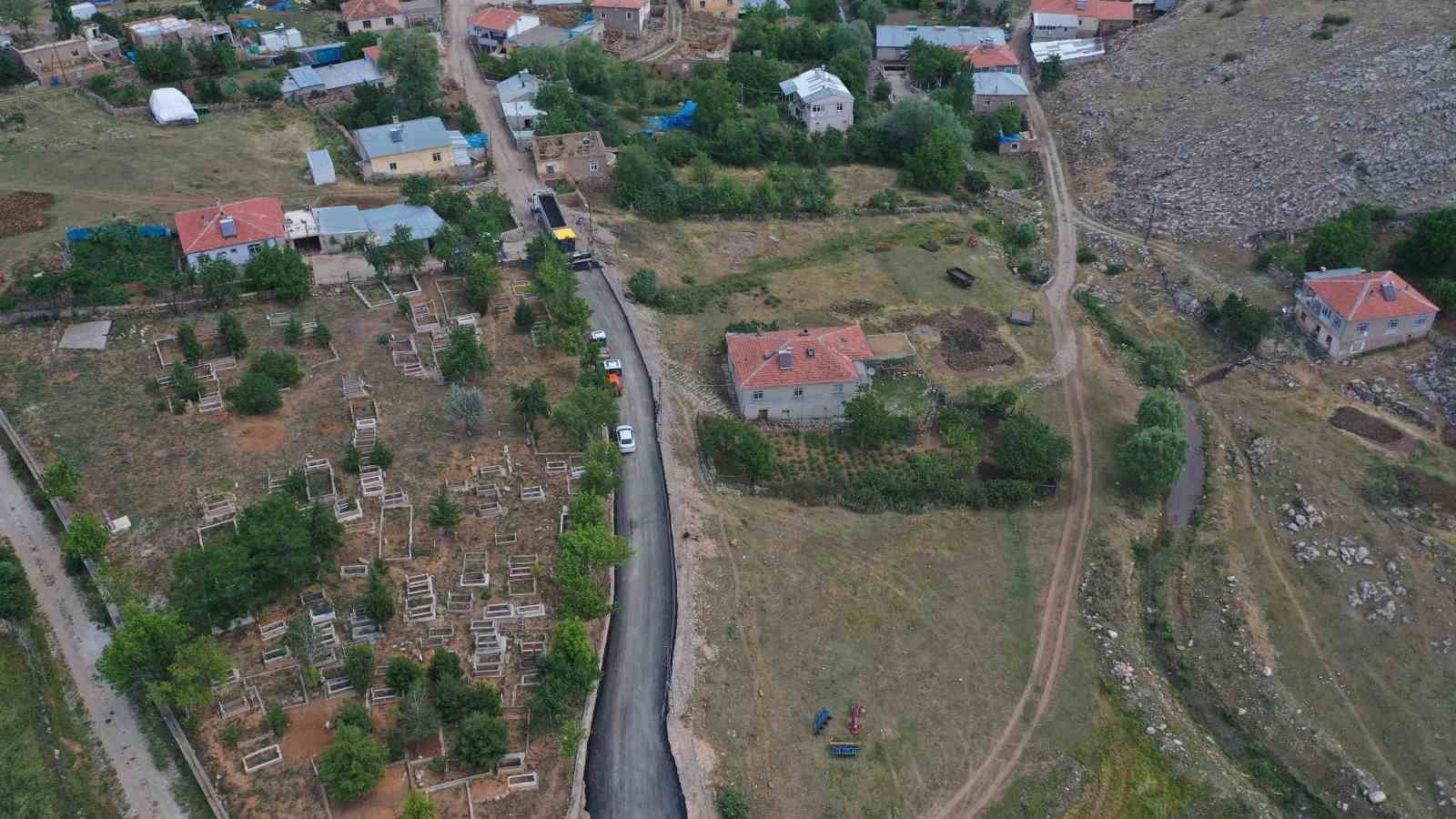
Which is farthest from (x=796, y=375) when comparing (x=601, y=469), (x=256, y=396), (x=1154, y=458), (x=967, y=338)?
(x=256, y=396)

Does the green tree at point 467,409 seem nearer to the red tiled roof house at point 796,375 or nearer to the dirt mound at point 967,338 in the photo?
the red tiled roof house at point 796,375

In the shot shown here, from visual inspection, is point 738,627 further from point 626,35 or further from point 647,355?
point 626,35

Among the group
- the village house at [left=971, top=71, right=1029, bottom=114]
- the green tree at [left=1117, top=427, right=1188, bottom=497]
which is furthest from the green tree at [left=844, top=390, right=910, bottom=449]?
the village house at [left=971, top=71, right=1029, bottom=114]

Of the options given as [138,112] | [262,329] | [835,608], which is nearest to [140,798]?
[835,608]

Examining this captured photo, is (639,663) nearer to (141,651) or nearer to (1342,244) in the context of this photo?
(141,651)

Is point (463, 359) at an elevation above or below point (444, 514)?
above

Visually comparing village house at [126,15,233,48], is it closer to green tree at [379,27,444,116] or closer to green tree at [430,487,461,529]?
green tree at [379,27,444,116]

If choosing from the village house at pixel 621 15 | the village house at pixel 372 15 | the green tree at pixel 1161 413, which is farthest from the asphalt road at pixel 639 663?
the village house at pixel 372 15
